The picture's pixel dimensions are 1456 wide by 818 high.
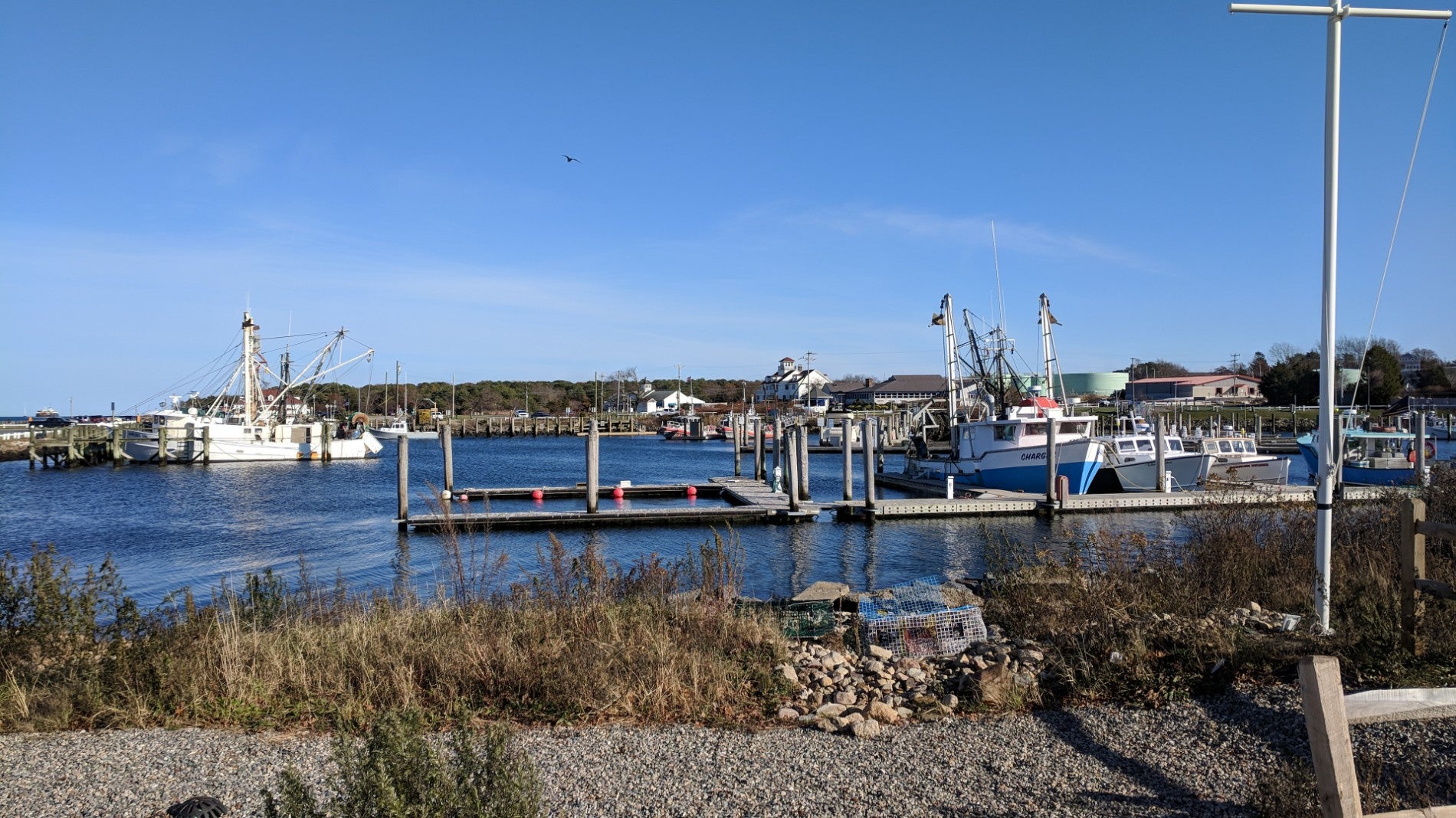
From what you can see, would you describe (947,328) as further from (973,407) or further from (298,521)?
(298,521)

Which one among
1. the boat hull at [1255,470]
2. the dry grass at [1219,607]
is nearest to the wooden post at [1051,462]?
the boat hull at [1255,470]

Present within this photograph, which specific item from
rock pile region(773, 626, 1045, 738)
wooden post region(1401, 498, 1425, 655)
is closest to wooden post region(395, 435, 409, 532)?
rock pile region(773, 626, 1045, 738)

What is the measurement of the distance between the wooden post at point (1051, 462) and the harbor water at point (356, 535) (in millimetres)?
807

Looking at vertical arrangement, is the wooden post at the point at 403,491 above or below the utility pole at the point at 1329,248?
below

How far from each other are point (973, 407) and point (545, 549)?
25417 mm

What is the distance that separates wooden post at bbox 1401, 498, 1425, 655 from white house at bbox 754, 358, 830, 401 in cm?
11561

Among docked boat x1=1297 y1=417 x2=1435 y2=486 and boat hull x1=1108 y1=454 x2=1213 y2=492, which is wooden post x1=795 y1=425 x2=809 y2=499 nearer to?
boat hull x1=1108 y1=454 x2=1213 y2=492

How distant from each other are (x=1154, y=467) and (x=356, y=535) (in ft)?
86.1

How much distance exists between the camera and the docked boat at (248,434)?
5712 cm

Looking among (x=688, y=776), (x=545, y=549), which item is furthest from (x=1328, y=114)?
(x=545, y=549)

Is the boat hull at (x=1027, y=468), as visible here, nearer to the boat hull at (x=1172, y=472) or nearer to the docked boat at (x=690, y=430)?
the boat hull at (x=1172, y=472)

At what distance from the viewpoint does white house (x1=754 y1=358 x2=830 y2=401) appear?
418 feet

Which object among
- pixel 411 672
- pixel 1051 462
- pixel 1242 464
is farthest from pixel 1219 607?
pixel 1242 464

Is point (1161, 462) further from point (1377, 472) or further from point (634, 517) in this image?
point (634, 517)
